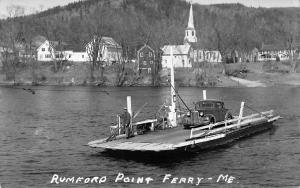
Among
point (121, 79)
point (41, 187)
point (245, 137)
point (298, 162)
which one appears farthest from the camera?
point (121, 79)

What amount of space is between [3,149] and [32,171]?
812 centimetres

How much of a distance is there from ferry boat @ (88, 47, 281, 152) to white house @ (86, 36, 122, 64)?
326ft

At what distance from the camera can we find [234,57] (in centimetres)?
16700

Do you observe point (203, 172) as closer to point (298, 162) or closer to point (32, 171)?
point (298, 162)

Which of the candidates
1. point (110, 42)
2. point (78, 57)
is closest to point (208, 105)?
point (110, 42)

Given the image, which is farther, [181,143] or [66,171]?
[181,143]

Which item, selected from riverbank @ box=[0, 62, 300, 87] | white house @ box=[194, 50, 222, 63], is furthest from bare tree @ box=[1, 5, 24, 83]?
white house @ box=[194, 50, 222, 63]

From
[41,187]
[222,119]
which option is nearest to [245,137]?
[222,119]

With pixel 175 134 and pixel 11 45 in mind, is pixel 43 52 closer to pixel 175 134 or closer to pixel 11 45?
pixel 11 45

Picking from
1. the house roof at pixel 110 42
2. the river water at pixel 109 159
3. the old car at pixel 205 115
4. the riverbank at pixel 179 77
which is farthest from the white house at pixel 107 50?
the old car at pixel 205 115

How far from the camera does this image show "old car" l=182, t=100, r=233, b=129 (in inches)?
1615

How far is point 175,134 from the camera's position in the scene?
126ft

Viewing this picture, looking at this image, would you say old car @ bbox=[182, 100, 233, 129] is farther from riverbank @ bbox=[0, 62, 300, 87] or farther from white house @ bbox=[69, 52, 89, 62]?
white house @ bbox=[69, 52, 89, 62]

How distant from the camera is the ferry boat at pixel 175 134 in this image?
33344mm
